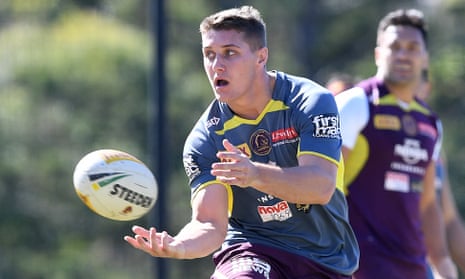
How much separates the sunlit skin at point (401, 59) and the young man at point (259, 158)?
173 cm

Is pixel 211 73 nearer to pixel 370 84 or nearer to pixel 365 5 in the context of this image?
pixel 370 84

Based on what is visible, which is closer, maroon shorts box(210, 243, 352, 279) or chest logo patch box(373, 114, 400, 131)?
maroon shorts box(210, 243, 352, 279)

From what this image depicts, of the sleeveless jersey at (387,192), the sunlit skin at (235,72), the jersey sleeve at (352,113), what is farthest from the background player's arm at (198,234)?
the sleeveless jersey at (387,192)

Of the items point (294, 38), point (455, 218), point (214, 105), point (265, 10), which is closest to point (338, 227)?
point (214, 105)

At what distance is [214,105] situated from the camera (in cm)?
609

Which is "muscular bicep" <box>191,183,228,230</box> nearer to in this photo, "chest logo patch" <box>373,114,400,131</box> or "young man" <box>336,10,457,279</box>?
"young man" <box>336,10,457,279</box>

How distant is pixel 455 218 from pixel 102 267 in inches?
244

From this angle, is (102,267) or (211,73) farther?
(102,267)

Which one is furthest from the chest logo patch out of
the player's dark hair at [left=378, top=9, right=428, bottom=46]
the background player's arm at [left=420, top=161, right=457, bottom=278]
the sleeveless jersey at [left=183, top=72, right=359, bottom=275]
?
the sleeveless jersey at [left=183, top=72, right=359, bottom=275]

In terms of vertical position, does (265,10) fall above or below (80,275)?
above

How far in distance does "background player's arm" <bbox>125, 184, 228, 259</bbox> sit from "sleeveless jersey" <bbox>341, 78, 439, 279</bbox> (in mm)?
1626

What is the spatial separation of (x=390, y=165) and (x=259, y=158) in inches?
66.3

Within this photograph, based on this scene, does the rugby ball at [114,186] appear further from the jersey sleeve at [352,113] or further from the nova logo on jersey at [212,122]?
the jersey sleeve at [352,113]

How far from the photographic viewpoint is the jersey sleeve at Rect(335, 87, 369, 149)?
7.14 metres
